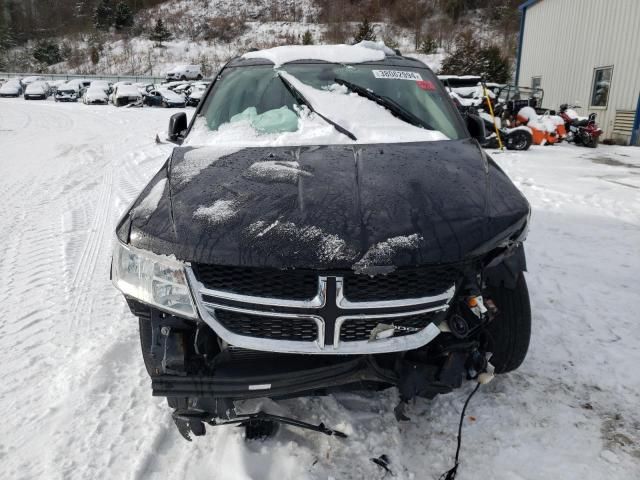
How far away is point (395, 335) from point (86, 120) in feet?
59.7

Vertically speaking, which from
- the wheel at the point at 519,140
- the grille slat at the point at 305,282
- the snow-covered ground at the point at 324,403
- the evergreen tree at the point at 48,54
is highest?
the evergreen tree at the point at 48,54

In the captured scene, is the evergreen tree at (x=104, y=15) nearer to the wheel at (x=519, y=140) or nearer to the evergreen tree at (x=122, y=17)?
the evergreen tree at (x=122, y=17)

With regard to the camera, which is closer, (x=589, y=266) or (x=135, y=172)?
(x=589, y=266)

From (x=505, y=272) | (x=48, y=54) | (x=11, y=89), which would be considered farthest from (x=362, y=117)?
(x=48, y=54)

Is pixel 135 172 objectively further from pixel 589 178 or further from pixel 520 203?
pixel 589 178

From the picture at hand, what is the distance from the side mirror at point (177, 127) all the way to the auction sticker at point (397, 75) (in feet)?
4.76

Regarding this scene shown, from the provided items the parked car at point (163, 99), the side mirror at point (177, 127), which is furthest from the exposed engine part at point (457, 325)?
the parked car at point (163, 99)

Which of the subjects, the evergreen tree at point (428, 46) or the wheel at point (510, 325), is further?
the evergreen tree at point (428, 46)

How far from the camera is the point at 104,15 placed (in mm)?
56906

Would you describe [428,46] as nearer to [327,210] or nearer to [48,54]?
[327,210]

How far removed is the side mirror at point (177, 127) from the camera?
131 inches

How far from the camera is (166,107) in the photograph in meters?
23.6

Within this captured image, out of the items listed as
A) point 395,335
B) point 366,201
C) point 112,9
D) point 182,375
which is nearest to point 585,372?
point 395,335

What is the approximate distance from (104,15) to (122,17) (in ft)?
9.66
